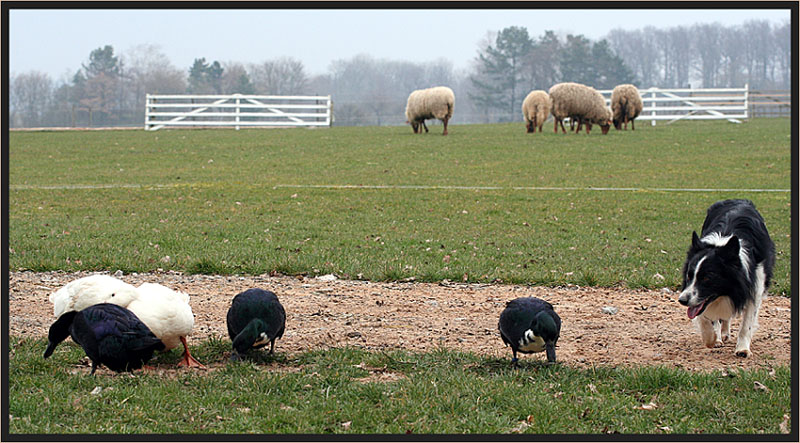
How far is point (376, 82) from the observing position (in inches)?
2092

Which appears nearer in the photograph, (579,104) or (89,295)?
(89,295)

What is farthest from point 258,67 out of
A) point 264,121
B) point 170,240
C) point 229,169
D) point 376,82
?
point 170,240

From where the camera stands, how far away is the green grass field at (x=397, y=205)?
29.8ft

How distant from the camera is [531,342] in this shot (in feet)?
16.5

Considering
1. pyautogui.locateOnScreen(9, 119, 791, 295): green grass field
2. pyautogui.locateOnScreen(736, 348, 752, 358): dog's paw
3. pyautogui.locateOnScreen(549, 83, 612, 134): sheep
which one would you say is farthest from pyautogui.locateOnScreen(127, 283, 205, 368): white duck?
pyautogui.locateOnScreen(549, 83, 612, 134): sheep

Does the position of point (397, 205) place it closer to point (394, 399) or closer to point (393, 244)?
point (393, 244)

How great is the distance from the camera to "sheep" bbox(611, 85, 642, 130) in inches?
1277

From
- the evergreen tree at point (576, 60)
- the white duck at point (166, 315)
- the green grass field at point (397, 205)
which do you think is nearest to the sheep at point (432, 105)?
the green grass field at point (397, 205)

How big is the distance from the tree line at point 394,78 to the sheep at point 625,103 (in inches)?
148

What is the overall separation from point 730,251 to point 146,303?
4.14 m

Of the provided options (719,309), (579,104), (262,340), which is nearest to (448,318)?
(262,340)

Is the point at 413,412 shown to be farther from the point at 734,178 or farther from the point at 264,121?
the point at 264,121

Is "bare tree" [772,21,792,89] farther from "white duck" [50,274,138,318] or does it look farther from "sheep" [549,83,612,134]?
"sheep" [549,83,612,134]

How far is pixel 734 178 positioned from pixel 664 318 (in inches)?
528
